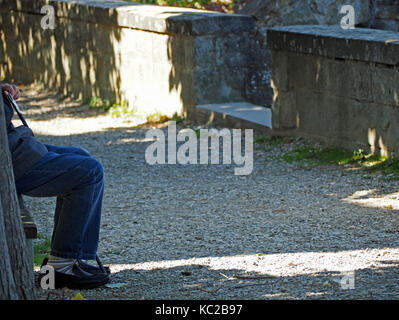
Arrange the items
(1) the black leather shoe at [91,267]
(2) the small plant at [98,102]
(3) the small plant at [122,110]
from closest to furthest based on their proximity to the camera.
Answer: (1) the black leather shoe at [91,267] → (3) the small plant at [122,110] → (2) the small plant at [98,102]

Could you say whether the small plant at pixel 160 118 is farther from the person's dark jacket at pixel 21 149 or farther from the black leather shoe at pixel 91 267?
the person's dark jacket at pixel 21 149

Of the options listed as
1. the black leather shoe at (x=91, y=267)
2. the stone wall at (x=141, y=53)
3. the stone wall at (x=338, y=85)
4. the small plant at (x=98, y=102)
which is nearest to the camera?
the black leather shoe at (x=91, y=267)

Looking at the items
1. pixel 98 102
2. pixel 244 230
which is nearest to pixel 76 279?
pixel 244 230

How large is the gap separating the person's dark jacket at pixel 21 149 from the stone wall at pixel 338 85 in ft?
12.7

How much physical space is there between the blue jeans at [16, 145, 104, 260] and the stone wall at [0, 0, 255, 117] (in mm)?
5400

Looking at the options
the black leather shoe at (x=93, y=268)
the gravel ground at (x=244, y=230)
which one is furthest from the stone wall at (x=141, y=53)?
the black leather shoe at (x=93, y=268)

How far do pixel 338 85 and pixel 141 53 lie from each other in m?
3.48

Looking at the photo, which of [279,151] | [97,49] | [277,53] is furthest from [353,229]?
[97,49]

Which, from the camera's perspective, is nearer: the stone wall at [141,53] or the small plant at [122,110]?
the stone wall at [141,53]

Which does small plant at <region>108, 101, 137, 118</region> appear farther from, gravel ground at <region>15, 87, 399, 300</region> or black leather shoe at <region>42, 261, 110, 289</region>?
black leather shoe at <region>42, 261, 110, 289</region>

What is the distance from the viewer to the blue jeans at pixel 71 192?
157 inches

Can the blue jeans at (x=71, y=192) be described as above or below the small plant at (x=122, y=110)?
above

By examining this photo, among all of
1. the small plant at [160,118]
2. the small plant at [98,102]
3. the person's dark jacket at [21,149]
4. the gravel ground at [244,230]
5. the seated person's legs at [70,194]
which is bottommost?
the gravel ground at [244,230]

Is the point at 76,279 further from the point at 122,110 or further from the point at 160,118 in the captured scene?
the point at 122,110
